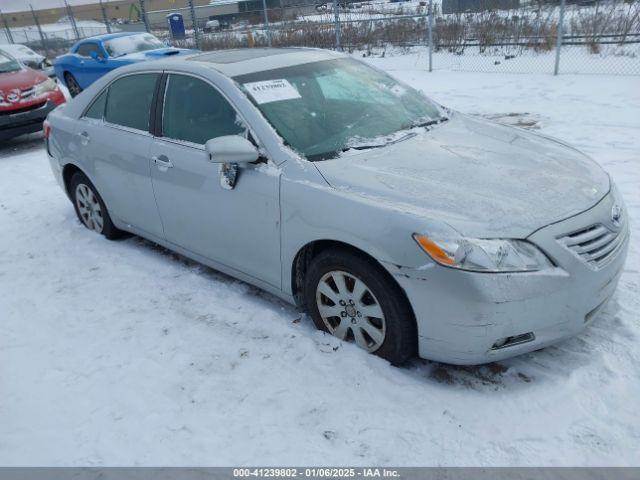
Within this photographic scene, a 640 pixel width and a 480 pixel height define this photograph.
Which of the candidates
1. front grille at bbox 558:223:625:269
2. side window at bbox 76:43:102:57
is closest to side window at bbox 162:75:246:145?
front grille at bbox 558:223:625:269

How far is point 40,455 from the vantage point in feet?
7.82

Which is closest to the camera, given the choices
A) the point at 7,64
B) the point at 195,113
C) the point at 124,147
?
the point at 195,113

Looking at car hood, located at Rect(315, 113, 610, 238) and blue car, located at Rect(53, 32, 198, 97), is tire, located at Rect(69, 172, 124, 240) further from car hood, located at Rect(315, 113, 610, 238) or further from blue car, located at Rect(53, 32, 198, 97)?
blue car, located at Rect(53, 32, 198, 97)

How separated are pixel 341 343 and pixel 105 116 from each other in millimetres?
2874

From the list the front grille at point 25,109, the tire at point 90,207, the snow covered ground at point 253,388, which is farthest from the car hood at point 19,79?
the snow covered ground at point 253,388

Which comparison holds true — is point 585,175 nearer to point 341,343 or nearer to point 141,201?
point 341,343

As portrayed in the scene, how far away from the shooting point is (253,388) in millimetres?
2697

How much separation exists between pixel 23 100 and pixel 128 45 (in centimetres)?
343

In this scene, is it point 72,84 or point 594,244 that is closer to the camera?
point 594,244

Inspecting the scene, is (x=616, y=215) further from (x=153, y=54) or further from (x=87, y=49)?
(x=87, y=49)

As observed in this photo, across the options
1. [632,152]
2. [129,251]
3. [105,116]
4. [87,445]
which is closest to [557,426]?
[87,445]

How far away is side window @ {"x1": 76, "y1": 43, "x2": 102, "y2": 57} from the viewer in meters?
11.1

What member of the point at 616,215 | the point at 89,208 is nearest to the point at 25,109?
the point at 89,208

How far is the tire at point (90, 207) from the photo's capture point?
14.9 feet
